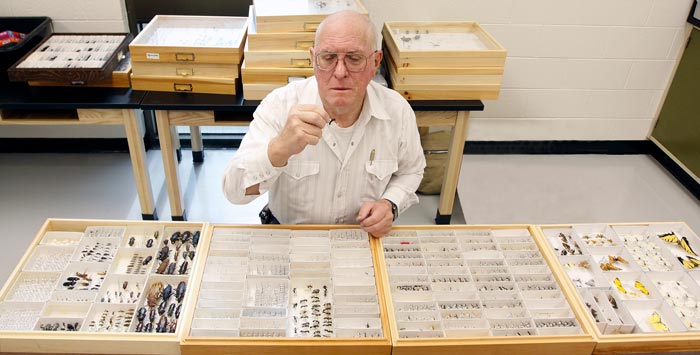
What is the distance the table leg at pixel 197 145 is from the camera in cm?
365

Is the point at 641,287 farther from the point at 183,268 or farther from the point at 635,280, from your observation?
the point at 183,268

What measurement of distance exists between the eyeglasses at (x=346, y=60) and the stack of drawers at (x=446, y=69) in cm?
118

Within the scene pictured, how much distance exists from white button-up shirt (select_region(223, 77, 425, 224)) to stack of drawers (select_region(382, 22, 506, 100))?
88 cm

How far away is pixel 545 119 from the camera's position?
4.07 m

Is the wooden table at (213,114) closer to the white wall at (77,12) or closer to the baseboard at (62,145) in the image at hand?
the white wall at (77,12)

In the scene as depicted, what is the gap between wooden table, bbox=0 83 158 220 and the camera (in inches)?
103

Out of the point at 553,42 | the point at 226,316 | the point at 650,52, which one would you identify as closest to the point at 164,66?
the point at 226,316

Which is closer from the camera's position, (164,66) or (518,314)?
(518,314)

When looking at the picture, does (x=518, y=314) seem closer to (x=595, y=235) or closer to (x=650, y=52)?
(x=595, y=235)

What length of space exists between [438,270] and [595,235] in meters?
0.63

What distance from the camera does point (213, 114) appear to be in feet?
9.00

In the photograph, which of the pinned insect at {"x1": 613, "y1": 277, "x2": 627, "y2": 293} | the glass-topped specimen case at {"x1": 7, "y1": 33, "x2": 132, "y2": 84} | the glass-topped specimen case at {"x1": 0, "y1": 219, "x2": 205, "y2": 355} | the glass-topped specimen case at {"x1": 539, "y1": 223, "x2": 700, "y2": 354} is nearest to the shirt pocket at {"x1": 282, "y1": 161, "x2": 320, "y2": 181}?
the glass-topped specimen case at {"x1": 0, "y1": 219, "x2": 205, "y2": 355}

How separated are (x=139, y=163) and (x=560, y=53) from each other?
3.00 meters

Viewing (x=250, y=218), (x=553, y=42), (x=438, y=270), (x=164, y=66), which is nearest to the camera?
(x=438, y=270)
